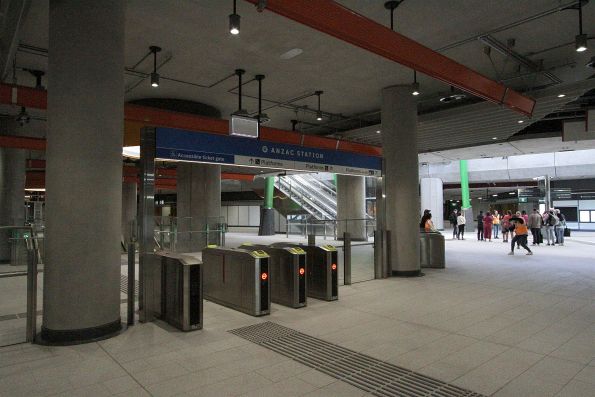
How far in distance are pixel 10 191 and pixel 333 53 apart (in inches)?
417

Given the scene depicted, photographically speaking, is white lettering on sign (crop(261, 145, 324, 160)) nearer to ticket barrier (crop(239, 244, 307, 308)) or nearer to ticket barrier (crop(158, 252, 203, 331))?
ticket barrier (crop(239, 244, 307, 308))

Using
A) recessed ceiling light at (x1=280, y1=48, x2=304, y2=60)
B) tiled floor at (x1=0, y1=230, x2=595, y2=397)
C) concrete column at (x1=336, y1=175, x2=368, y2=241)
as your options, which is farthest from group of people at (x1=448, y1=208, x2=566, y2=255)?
recessed ceiling light at (x1=280, y1=48, x2=304, y2=60)

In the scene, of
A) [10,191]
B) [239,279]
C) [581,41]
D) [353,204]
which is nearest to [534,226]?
[353,204]

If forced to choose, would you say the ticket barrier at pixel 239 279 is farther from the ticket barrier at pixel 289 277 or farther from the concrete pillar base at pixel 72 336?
the concrete pillar base at pixel 72 336

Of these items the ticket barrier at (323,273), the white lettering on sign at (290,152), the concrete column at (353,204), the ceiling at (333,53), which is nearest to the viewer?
the ceiling at (333,53)

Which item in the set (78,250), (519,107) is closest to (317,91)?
(519,107)

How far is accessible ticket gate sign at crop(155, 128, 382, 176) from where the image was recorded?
18.9 ft

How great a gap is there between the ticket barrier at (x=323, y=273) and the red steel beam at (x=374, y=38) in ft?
10.6

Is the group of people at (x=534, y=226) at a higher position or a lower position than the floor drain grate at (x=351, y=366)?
higher

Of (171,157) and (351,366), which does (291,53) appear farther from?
(351,366)

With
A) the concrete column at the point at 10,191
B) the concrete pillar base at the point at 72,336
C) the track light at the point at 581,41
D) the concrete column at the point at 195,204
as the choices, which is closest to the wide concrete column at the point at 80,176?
the concrete pillar base at the point at 72,336

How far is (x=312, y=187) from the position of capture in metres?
26.2

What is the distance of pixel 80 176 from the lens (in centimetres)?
454

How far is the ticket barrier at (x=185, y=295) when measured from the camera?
4.99 metres
